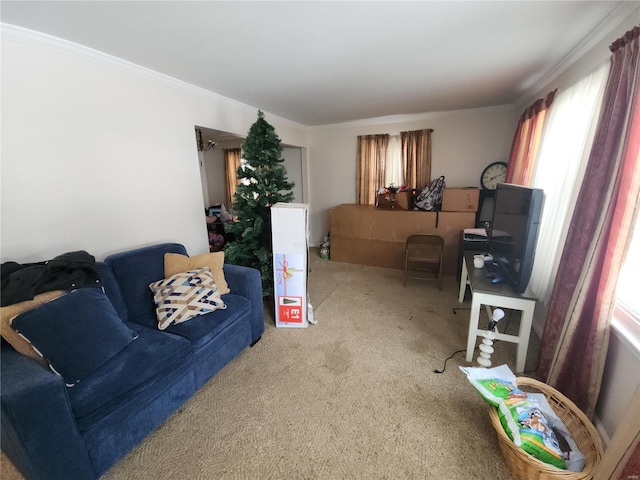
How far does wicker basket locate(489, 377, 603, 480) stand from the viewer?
1.08m

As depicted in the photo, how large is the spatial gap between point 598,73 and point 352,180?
3.17 meters

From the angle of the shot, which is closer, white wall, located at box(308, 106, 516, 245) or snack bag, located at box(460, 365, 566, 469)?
snack bag, located at box(460, 365, 566, 469)

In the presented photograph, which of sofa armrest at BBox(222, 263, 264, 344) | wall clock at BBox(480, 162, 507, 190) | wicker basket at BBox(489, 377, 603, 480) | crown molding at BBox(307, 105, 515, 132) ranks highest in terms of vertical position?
crown molding at BBox(307, 105, 515, 132)

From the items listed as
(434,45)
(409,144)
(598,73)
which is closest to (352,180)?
(409,144)

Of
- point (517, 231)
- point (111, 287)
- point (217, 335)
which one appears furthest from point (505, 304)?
point (111, 287)

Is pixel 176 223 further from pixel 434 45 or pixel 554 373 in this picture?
pixel 554 373

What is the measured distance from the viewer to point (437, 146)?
3.96m

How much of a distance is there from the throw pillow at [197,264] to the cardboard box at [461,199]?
3.02 metres

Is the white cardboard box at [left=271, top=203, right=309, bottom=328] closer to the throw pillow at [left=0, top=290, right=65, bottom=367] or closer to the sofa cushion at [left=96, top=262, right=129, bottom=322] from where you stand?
the sofa cushion at [left=96, top=262, right=129, bottom=322]

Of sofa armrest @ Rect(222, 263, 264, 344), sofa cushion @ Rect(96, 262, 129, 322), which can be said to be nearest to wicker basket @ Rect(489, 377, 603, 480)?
sofa armrest @ Rect(222, 263, 264, 344)

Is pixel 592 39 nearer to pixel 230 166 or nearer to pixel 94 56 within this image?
pixel 94 56

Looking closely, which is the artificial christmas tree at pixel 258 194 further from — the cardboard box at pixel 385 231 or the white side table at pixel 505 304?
the white side table at pixel 505 304

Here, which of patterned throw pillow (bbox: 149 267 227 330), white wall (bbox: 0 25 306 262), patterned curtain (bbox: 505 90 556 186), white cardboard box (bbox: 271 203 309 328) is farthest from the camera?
patterned curtain (bbox: 505 90 556 186)

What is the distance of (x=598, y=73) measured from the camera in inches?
64.9
